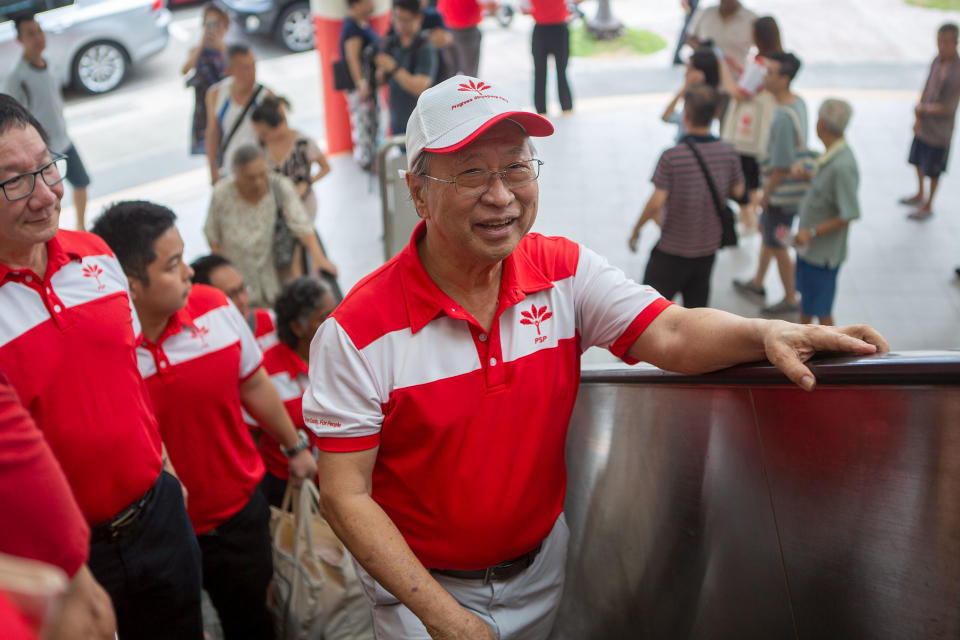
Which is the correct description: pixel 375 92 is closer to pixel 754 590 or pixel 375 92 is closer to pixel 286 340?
pixel 286 340

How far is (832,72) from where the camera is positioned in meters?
11.7

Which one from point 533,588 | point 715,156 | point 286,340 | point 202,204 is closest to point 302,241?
point 286,340

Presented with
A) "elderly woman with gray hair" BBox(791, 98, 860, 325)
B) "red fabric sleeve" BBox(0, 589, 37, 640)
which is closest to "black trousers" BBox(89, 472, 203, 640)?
"red fabric sleeve" BBox(0, 589, 37, 640)

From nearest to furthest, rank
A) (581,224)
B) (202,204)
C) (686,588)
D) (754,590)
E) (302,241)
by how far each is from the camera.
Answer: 1. (754,590)
2. (686,588)
3. (302,241)
4. (581,224)
5. (202,204)

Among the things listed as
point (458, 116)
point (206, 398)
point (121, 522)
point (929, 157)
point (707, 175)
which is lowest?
point (929, 157)

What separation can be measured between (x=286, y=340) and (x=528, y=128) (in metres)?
2.01

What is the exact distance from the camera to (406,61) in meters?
7.34

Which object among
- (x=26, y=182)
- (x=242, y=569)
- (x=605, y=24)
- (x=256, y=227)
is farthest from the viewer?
(x=605, y=24)

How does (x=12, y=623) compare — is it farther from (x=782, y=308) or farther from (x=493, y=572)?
(x=782, y=308)

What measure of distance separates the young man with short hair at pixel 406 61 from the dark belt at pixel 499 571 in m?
5.56

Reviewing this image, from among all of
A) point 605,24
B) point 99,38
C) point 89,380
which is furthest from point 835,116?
point 99,38

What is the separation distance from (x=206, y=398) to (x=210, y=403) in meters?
0.03

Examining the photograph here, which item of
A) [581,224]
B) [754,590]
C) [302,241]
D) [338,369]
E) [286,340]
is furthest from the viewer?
[581,224]

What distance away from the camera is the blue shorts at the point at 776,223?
5945mm
